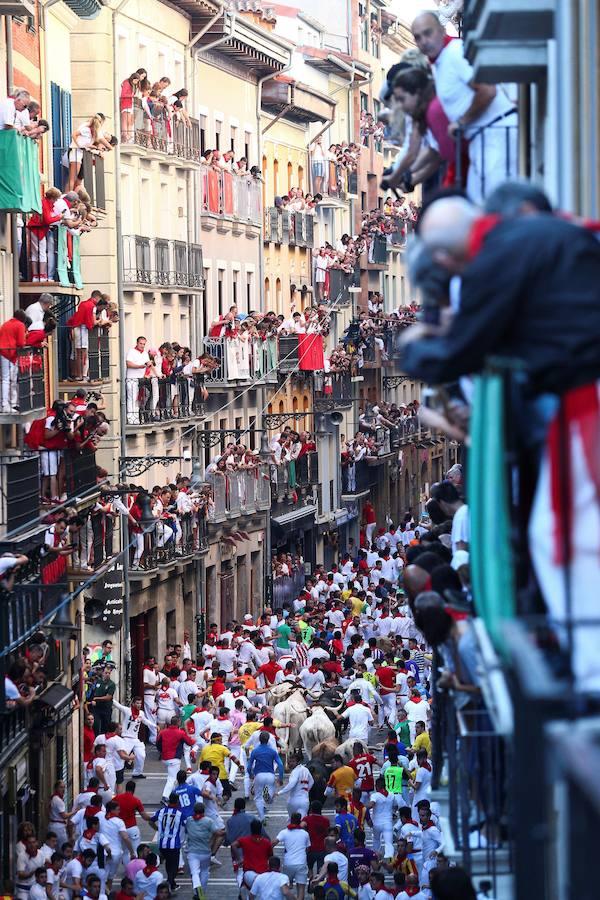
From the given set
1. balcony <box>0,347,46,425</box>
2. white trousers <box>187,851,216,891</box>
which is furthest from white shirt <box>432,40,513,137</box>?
balcony <box>0,347,46,425</box>

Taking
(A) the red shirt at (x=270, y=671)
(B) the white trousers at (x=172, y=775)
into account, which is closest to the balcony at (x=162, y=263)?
(A) the red shirt at (x=270, y=671)

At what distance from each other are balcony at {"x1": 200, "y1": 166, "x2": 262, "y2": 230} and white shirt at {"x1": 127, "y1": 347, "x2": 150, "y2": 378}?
28.4 feet

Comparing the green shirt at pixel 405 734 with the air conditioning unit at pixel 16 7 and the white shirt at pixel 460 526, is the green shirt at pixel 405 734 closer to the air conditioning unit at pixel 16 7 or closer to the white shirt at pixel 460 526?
the air conditioning unit at pixel 16 7

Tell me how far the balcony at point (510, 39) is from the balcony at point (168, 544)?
30197 mm

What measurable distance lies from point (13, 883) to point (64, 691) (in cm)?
693

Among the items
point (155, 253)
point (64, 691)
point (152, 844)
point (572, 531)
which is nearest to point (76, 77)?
point (155, 253)

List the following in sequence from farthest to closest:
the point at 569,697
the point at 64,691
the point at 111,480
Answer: the point at 111,480 < the point at 64,691 < the point at 569,697

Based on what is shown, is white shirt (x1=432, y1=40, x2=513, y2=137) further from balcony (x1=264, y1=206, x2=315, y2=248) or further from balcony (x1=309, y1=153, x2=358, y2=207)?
balcony (x1=309, y1=153, x2=358, y2=207)

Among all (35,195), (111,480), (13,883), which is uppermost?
(35,195)

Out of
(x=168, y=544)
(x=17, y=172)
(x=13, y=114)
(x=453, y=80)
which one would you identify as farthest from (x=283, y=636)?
(x=453, y=80)

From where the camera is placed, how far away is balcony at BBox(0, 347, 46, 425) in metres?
27.7

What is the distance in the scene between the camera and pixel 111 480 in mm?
41156

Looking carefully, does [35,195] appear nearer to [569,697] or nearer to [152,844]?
[152,844]

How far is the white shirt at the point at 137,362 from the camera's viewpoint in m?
42.6
